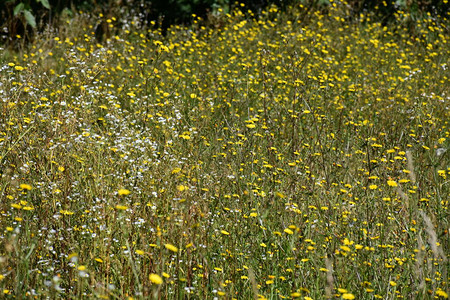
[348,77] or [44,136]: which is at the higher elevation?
[44,136]

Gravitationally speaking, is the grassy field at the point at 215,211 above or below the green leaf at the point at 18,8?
below

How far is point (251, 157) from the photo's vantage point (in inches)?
147

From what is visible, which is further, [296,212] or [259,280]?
[296,212]

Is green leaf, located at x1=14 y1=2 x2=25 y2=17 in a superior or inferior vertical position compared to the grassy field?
superior

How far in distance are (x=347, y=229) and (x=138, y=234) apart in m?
1.04

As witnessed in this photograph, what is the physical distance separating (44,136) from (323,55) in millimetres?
3975

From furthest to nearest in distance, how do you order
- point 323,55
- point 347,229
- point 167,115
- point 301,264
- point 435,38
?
point 435,38, point 323,55, point 167,115, point 347,229, point 301,264

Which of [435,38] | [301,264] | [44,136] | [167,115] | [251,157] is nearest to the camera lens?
[301,264]

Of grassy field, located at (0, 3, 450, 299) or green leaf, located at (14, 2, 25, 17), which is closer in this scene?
grassy field, located at (0, 3, 450, 299)

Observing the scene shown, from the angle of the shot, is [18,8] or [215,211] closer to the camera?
[215,211]

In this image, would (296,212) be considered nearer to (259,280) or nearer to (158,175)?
(259,280)

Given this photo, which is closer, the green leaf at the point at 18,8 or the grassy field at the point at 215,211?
the grassy field at the point at 215,211

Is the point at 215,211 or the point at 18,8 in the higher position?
the point at 18,8

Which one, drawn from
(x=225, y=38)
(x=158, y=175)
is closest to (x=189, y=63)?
(x=225, y=38)
